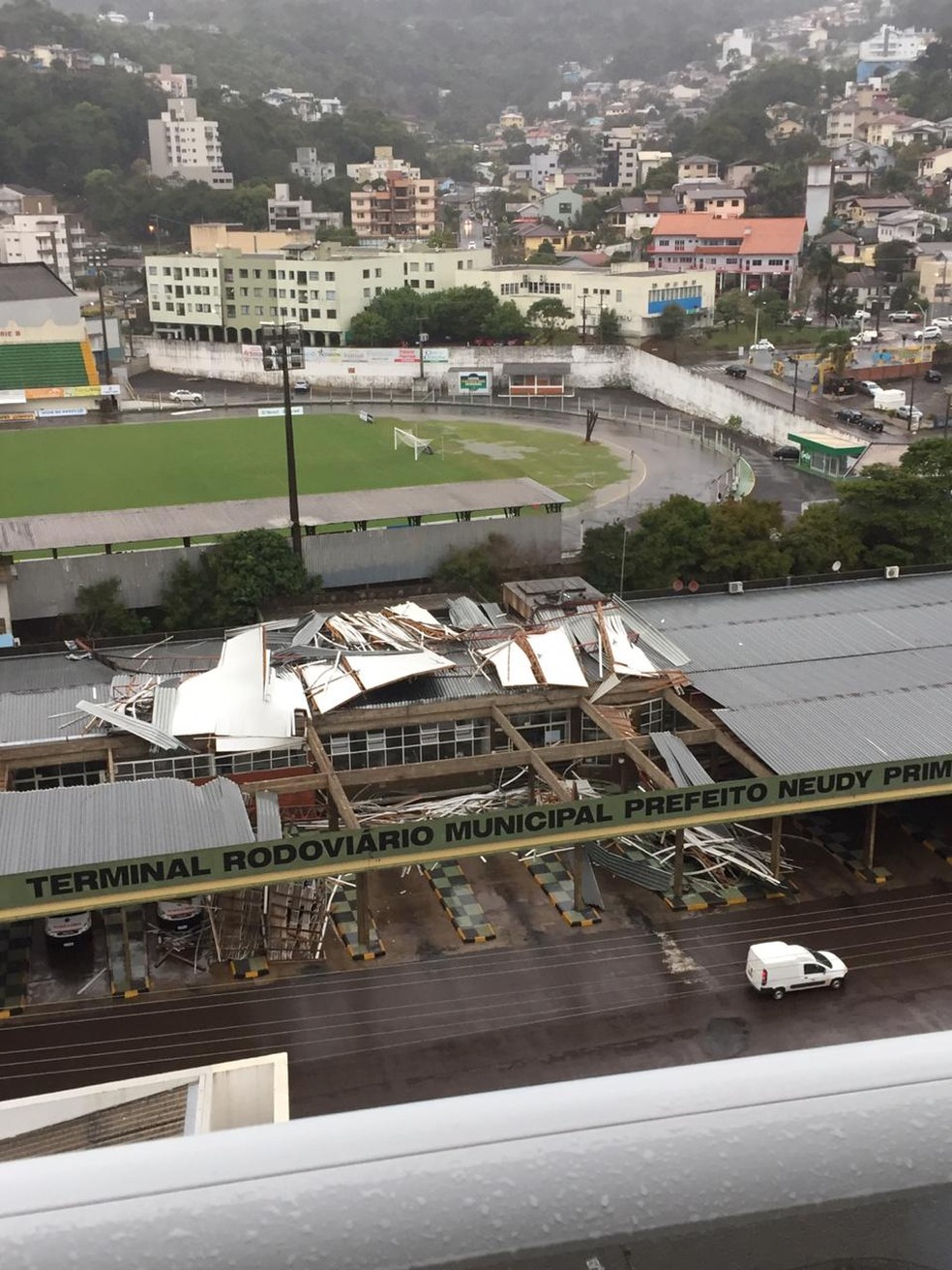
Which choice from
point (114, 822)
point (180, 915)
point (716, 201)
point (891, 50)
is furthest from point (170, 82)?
point (180, 915)

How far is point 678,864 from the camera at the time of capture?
12.2m

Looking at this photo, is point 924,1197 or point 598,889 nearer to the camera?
point 924,1197

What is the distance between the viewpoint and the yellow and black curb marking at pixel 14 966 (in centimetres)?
1072

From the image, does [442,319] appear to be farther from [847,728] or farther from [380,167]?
[380,167]

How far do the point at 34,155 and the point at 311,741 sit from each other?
7515 cm

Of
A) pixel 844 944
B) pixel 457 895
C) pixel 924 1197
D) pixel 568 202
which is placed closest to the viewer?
pixel 924 1197

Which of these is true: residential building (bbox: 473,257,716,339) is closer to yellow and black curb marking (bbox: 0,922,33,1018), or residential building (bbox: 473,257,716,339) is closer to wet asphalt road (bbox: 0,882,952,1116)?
wet asphalt road (bbox: 0,882,952,1116)

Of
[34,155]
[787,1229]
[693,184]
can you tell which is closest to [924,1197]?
[787,1229]

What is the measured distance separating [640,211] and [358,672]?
210ft

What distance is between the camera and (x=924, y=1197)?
1331 mm

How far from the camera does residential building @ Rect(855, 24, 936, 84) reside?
127 metres

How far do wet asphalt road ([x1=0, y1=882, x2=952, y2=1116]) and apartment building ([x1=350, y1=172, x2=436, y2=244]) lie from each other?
6771 cm

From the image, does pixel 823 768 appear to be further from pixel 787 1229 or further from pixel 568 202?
pixel 568 202

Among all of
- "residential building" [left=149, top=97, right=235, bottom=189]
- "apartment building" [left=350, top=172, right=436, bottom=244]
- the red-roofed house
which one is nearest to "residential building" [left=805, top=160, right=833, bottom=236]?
the red-roofed house
